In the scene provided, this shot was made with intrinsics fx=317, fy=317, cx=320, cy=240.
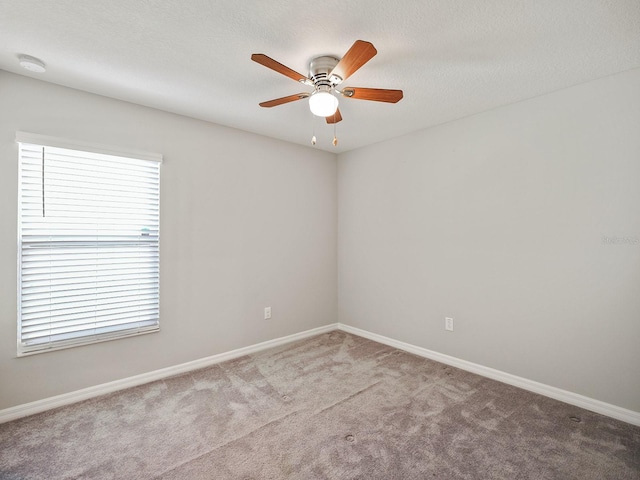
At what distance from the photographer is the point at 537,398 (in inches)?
97.1

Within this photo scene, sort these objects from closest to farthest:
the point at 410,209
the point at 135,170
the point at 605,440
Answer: the point at 605,440 < the point at 135,170 < the point at 410,209

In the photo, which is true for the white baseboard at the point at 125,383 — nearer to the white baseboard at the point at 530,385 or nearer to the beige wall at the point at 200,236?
the beige wall at the point at 200,236

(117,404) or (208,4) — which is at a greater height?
(208,4)

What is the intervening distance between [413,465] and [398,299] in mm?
1950

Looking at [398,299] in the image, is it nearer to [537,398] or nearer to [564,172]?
[537,398]

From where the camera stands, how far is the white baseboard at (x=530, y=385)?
219 cm

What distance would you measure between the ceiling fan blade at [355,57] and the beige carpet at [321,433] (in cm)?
220

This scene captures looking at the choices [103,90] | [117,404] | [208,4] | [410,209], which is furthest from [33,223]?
[410,209]

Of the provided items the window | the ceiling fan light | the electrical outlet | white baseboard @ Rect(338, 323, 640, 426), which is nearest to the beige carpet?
white baseboard @ Rect(338, 323, 640, 426)

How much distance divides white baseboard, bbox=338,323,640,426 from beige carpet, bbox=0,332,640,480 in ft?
0.22

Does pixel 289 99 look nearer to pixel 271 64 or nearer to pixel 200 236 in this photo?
pixel 271 64

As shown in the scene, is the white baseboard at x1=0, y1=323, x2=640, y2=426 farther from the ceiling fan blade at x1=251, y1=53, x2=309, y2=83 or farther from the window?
the ceiling fan blade at x1=251, y1=53, x2=309, y2=83

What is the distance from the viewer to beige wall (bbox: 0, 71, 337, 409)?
Result: 2.24 metres

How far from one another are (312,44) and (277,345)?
9.84 ft
